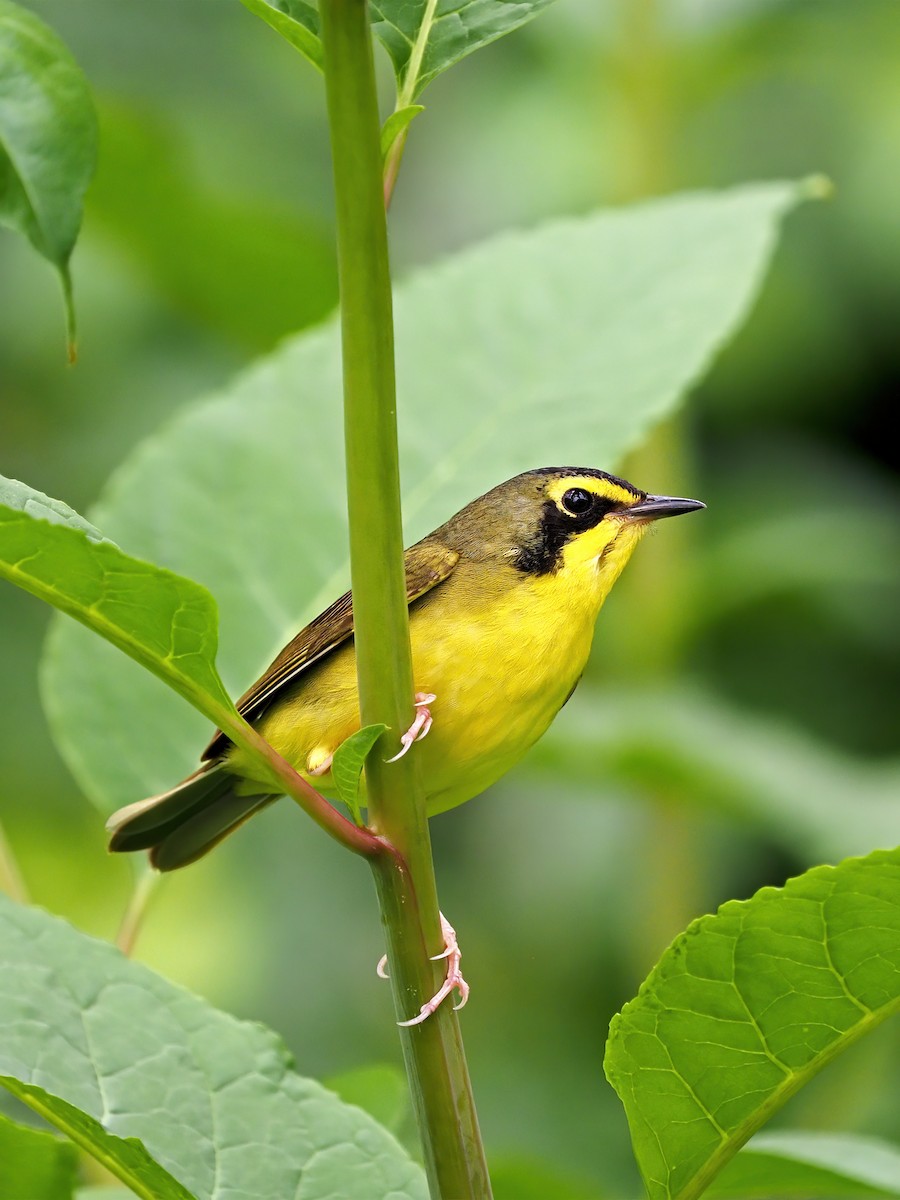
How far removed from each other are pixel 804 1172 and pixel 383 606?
103 centimetres

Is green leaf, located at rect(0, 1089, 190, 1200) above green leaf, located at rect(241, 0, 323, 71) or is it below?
below

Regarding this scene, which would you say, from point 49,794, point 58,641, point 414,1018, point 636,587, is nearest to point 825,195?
point 636,587

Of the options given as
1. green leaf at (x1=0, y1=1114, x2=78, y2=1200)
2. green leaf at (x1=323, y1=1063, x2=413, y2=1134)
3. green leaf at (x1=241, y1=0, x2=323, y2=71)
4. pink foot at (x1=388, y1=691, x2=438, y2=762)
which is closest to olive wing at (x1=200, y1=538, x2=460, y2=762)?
pink foot at (x1=388, y1=691, x2=438, y2=762)

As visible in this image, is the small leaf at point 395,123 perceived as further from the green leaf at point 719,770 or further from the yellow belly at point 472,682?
the green leaf at point 719,770

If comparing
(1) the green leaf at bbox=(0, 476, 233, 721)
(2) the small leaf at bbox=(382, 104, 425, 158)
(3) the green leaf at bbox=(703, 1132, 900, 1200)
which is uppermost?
(2) the small leaf at bbox=(382, 104, 425, 158)

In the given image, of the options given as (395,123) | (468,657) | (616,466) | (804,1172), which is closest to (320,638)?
(468,657)

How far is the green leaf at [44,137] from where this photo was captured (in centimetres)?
138

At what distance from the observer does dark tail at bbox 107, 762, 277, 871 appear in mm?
2631

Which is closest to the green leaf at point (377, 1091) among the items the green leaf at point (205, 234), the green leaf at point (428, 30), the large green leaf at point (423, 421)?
the large green leaf at point (423, 421)

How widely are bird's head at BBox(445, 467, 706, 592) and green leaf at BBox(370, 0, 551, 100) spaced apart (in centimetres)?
135

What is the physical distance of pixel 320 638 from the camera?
269cm

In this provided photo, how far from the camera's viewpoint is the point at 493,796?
5.54m

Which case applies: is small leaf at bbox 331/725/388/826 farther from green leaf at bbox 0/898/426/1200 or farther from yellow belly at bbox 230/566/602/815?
yellow belly at bbox 230/566/602/815

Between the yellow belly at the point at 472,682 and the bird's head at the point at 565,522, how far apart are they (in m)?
0.05
